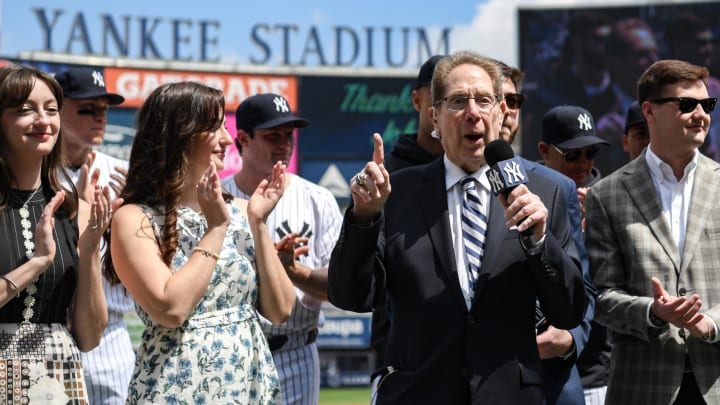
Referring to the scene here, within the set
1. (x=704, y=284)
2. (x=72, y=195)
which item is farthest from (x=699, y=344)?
(x=72, y=195)

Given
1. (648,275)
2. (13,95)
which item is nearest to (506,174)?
(648,275)

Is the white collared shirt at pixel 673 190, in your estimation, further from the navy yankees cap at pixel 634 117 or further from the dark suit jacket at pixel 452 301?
the navy yankees cap at pixel 634 117

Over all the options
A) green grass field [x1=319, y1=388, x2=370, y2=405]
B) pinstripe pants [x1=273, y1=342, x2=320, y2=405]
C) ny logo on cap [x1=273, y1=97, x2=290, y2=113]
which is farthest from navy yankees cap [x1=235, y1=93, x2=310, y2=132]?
green grass field [x1=319, y1=388, x2=370, y2=405]

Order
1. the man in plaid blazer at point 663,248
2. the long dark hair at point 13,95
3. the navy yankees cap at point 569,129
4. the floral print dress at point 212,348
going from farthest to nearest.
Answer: the navy yankees cap at point 569,129, the man in plaid blazer at point 663,248, the long dark hair at point 13,95, the floral print dress at point 212,348

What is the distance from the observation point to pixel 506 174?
12.8 ft

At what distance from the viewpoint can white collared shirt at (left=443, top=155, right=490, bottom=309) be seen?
4227 mm

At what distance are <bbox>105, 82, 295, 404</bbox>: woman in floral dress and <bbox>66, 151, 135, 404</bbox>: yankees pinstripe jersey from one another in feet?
5.14

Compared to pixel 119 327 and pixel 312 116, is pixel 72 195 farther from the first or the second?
pixel 312 116

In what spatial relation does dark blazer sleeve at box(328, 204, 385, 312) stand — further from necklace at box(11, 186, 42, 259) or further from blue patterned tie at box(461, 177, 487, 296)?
necklace at box(11, 186, 42, 259)

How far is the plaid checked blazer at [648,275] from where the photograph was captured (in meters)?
5.00

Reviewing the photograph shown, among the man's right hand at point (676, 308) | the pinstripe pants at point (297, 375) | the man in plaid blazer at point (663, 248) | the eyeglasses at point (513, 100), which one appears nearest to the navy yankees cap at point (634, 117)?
the eyeglasses at point (513, 100)

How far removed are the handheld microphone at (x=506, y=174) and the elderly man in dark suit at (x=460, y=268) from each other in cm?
3

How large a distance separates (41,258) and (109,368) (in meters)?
2.13

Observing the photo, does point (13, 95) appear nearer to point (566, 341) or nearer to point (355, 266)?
point (355, 266)
